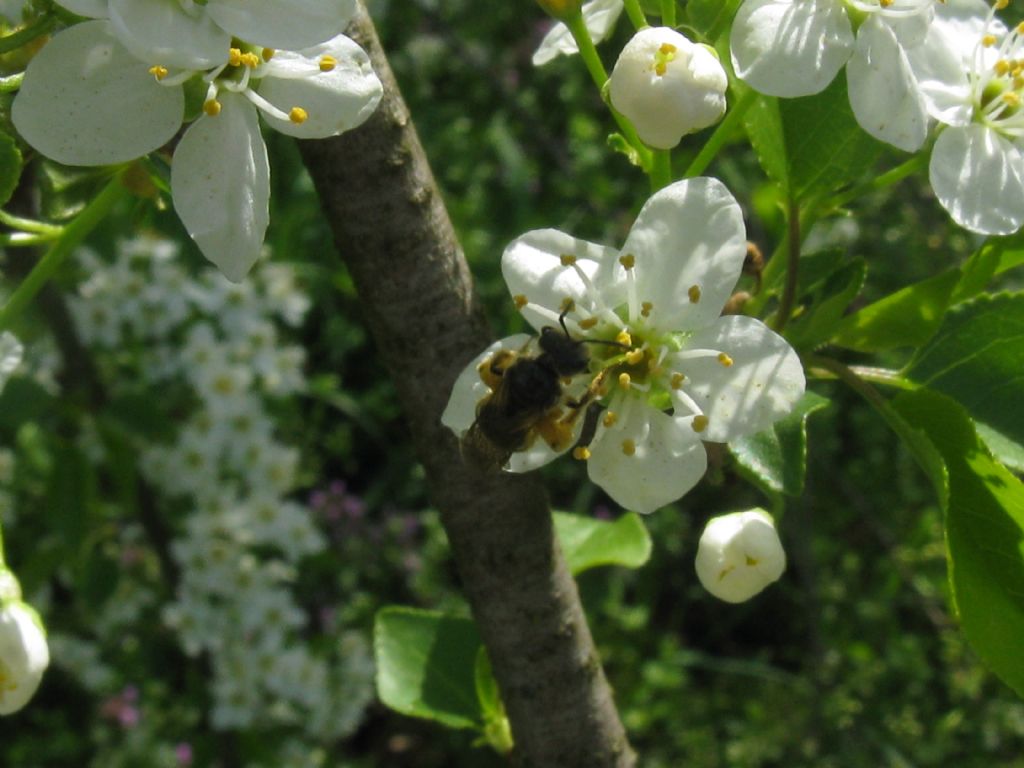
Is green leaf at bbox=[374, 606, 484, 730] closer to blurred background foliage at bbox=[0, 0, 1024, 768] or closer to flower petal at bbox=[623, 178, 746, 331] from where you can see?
flower petal at bbox=[623, 178, 746, 331]

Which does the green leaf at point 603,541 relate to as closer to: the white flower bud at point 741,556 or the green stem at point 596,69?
the white flower bud at point 741,556

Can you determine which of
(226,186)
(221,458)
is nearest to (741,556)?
(226,186)

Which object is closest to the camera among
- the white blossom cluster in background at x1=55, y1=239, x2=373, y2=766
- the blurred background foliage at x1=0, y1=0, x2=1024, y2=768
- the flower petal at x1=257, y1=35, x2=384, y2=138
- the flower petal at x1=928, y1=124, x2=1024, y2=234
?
the flower petal at x1=257, y1=35, x2=384, y2=138

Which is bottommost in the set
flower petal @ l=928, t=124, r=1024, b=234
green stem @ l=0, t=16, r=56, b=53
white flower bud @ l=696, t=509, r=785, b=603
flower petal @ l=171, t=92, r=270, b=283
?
white flower bud @ l=696, t=509, r=785, b=603

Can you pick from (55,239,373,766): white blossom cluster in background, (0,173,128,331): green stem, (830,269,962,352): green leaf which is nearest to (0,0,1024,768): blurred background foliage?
(55,239,373,766): white blossom cluster in background

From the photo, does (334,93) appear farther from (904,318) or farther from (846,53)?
(904,318)

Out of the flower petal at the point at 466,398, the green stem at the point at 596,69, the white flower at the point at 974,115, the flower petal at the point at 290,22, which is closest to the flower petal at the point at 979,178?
the white flower at the point at 974,115

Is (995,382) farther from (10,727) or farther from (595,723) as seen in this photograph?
(10,727)
